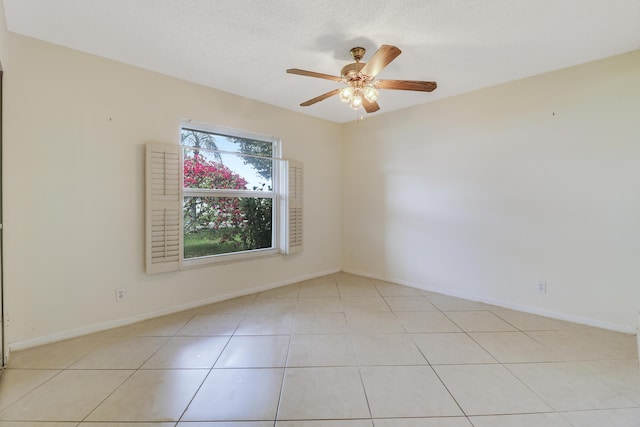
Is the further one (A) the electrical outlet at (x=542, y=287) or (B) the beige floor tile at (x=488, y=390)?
(A) the electrical outlet at (x=542, y=287)

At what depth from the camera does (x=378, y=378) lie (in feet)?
5.90

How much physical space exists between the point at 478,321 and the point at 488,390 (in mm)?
1136

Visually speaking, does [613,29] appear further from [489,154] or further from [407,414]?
[407,414]

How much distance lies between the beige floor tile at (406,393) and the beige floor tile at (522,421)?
0.12 m

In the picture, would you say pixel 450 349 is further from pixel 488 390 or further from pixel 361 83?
pixel 361 83

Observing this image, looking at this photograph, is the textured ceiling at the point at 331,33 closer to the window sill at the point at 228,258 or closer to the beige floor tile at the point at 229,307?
the window sill at the point at 228,258

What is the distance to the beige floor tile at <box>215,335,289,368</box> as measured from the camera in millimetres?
1958

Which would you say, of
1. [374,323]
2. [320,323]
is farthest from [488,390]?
[320,323]

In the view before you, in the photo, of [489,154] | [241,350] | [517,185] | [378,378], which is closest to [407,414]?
[378,378]

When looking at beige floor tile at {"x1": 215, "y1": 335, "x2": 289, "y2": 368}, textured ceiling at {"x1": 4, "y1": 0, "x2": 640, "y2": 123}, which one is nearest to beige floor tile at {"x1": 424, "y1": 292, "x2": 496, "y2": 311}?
beige floor tile at {"x1": 215, "y1": 335, "x2": 289, "y2": 368}

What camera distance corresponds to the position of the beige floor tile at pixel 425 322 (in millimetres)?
2521

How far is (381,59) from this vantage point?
1868mm

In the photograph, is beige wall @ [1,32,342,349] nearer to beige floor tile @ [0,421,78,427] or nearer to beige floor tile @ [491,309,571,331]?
beige floor tile @ [0,421,78,427]

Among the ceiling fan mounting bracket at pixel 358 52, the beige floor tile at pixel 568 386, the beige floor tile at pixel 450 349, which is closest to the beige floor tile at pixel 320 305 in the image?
the beige floor tile at pixel 450 349
